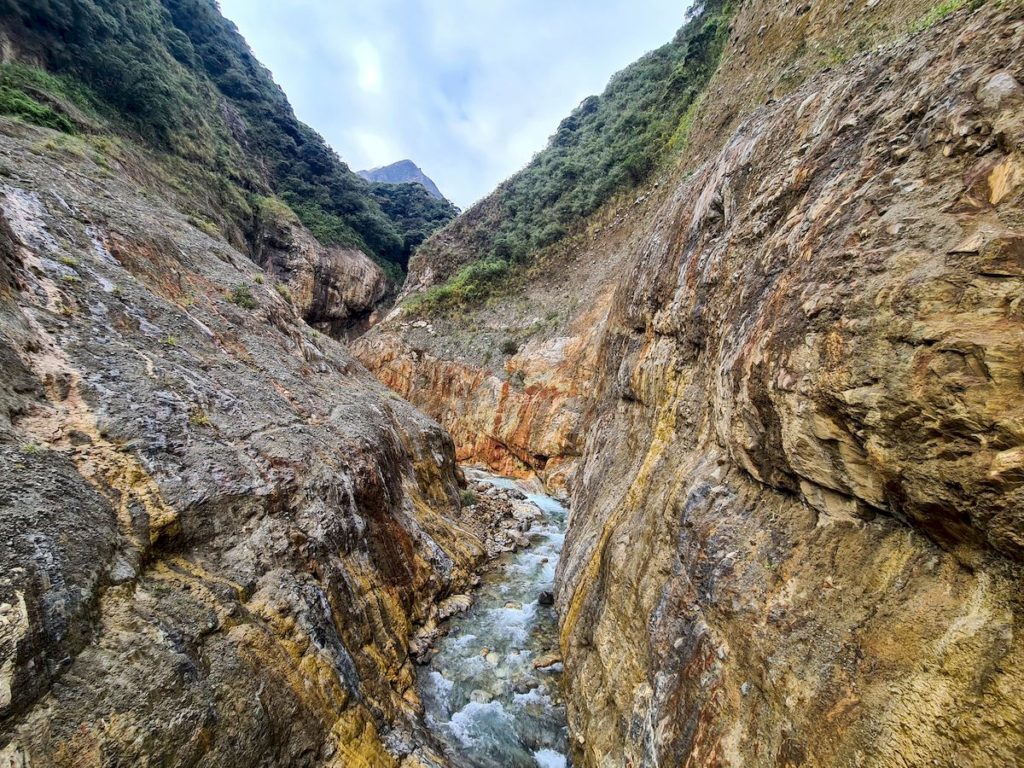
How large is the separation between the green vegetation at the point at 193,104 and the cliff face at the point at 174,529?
1011cm

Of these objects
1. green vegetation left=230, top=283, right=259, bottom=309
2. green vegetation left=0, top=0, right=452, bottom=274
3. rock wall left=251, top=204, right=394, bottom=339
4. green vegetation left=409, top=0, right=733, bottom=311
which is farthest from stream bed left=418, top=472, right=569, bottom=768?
rock wall left=251, top=204, right=394, bottom=339

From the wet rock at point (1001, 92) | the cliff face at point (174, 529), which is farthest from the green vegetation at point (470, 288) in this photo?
the wet rock at point (1001, 92)

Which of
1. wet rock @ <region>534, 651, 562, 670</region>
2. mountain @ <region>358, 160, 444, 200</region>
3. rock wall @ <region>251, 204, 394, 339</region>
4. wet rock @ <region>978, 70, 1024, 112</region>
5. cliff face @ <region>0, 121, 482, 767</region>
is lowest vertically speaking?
wet rock @ <region>534, 651, 562, 670</region>

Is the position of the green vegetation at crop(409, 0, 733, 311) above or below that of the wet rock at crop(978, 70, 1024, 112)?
above

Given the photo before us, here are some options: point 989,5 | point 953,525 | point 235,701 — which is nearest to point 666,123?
point 989,5

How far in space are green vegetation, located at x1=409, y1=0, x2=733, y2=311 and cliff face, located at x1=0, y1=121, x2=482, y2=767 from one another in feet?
69.6

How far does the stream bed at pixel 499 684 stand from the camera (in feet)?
19.9

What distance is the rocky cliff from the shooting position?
2.47m

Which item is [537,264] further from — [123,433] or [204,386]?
[123,433]

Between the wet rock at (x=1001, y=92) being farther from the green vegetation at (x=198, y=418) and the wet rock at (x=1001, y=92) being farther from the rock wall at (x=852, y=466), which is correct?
the green vegetation at (x=198, y=418)

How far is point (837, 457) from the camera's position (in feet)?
11.3

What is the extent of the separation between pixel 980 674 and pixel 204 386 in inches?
375

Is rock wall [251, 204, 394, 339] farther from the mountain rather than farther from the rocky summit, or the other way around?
the mountain

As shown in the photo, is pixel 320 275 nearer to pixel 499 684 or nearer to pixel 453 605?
pixel 453 605
